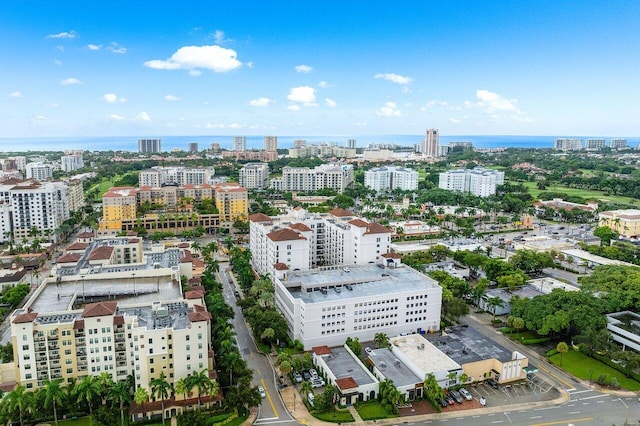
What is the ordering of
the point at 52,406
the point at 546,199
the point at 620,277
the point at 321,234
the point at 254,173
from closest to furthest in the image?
1. the point at 52,406
2. the point at 620,277
3. the point at 321,234
4. the point at 546,199
5. the point at 254,173

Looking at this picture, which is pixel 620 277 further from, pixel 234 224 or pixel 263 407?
pixel 234 224

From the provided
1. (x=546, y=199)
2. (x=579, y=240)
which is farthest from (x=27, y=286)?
(x=546, y=199)

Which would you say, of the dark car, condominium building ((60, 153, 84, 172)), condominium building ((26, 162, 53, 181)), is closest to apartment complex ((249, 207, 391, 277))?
the dark car

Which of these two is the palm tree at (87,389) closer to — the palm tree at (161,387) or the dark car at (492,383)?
the palm tree at (161,387)

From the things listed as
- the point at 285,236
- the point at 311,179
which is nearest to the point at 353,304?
the point at 285,236

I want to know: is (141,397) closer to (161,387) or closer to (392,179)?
(161,387)

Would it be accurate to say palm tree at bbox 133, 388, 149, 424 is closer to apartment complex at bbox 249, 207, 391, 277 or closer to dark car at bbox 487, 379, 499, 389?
apartment complex at bbox 249, 207, 391, 277
